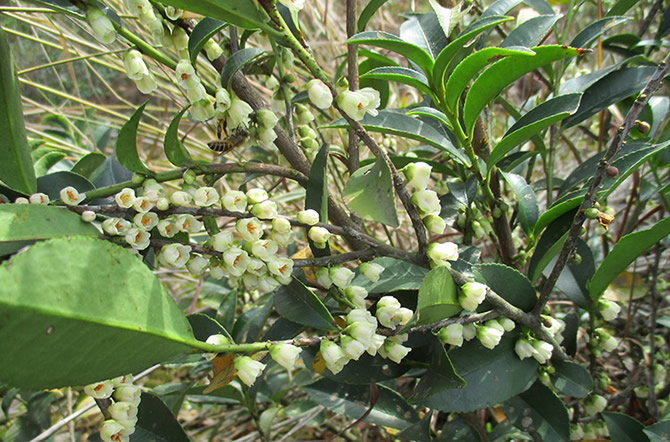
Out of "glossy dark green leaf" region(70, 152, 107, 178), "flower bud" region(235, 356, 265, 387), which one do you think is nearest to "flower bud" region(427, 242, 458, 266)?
"flower bud" region(235, 356, 265, 387)

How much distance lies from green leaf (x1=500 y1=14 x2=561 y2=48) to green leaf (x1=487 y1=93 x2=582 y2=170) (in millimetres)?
93

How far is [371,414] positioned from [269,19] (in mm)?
590

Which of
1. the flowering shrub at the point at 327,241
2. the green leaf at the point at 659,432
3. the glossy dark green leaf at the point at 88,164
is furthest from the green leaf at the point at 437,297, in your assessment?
the glossy dark green leaf at the point at 88,164

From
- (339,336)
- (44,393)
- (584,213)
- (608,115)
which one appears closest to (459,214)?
(584,213)

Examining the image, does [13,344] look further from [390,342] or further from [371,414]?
[371,414]

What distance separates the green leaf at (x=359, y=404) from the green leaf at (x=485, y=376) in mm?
172

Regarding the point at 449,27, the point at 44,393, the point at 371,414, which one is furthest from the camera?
the point at 44,393

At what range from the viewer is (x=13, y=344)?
0.37 meters

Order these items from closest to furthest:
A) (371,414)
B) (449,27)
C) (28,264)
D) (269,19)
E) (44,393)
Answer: (28,264)
(269,19)
(449,27)
(371,414)
(44,393)

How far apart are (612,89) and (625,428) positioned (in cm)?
51

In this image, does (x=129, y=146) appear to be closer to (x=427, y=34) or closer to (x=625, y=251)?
(x=427, y=34)

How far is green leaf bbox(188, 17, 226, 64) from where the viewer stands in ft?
1.79

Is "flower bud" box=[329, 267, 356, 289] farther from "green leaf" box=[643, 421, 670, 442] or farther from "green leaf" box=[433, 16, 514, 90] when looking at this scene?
"green leaf" box=[643, 421, 670, 442]

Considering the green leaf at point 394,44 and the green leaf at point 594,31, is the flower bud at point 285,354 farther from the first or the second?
the green leaf at point 594,31
